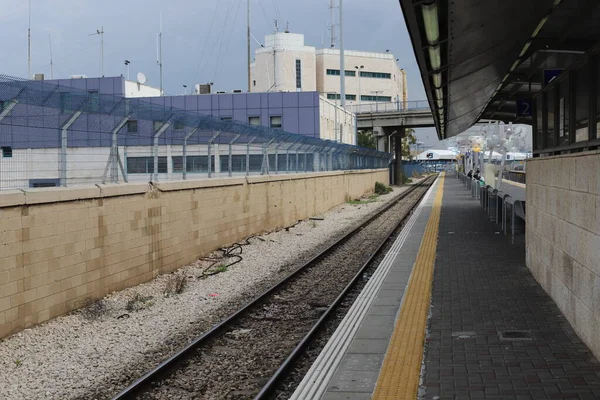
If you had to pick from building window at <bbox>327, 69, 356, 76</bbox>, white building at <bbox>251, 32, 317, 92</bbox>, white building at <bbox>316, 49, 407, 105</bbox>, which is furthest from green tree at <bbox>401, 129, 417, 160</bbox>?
white building at <bbox>251, 32, 317, 92</bbox>

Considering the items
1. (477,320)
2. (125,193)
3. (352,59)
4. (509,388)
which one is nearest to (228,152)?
(125,193)

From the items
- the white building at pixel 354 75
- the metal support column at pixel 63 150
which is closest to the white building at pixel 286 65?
the white building at pixel 354 75

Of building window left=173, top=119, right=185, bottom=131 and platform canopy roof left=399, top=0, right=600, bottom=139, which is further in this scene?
building window left=173, top=119, right=185, bottom=131

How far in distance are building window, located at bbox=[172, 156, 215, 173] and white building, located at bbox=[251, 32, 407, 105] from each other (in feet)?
233

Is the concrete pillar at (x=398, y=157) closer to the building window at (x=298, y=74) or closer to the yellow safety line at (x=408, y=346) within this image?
the building window at (x=298, y=74)

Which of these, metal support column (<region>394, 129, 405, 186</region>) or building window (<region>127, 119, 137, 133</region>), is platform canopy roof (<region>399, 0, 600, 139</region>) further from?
metal support column (<region>394, 129, 405, 186</region>)

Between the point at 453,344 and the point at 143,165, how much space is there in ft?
25.2

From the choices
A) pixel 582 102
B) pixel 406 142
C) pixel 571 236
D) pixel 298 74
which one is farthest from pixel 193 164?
pixel 406 142

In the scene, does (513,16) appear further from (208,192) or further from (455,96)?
(208,192)

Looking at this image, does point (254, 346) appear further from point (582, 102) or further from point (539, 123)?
point (539, 123)

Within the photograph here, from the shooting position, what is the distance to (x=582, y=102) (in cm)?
834

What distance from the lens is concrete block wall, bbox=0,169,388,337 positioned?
8711 millimetres

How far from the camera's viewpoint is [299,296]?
38.7 feet

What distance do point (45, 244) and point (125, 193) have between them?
273 centimetres
